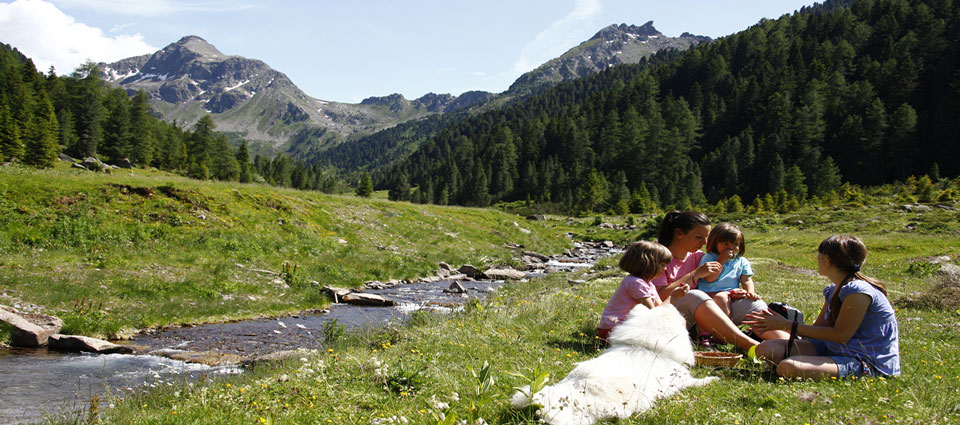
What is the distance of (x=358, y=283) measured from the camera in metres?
20.3

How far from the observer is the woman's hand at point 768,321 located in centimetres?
537

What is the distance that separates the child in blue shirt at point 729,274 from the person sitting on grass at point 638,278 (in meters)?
1.06

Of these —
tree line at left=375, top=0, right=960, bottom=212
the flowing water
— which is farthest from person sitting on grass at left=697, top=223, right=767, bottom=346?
tree line at left=375, top=0, right=960, bottom=212

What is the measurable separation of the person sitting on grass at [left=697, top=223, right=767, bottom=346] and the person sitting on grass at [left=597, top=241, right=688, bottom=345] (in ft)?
3.41

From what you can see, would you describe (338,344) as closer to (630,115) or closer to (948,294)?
(948,294)

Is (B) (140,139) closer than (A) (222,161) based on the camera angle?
Yes

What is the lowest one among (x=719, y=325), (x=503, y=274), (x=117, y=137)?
(x=503, y=274)

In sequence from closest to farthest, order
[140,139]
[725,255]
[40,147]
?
[725,255], [40,147], [140,139]

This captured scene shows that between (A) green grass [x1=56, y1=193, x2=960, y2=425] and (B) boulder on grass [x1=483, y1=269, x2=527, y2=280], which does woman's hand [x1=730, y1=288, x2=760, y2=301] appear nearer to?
(A) green grass [x1=56, y1=193, x2=960, y2=425]

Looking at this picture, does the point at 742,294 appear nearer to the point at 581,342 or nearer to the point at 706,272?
the point at 706,272

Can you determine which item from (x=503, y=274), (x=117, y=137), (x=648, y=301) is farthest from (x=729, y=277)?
(x=117, y=137)

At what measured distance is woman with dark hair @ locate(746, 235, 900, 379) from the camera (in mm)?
4883

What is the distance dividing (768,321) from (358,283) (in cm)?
1738

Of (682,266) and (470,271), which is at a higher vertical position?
(682,266)
